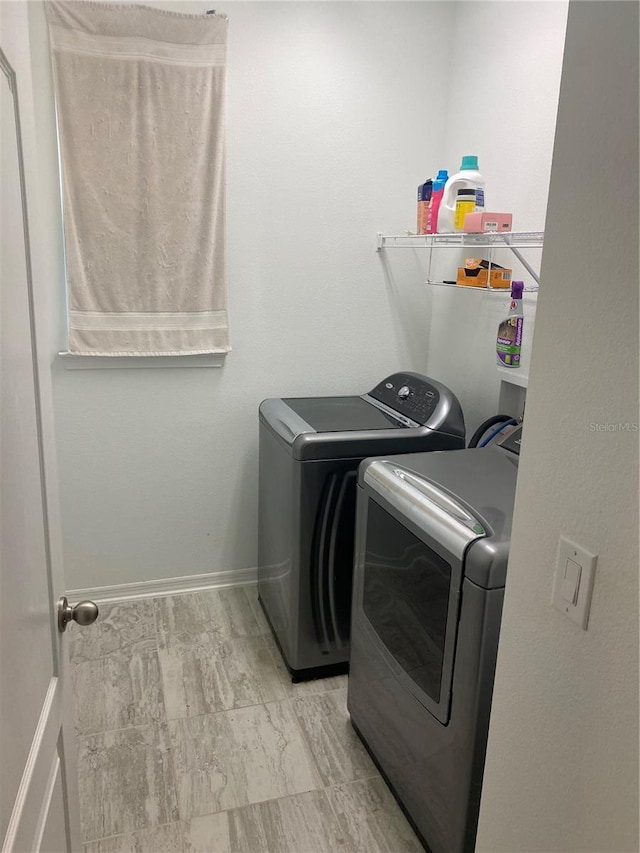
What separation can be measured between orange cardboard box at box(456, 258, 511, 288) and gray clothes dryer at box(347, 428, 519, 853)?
61 cm

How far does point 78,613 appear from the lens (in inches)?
41.4

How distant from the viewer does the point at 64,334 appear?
97.6 inches

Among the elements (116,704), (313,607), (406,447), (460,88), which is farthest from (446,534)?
(460,88)

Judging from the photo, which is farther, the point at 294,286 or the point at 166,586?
the point at 166,586

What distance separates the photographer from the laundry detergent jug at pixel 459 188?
214cm

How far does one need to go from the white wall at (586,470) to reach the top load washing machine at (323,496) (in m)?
1.20

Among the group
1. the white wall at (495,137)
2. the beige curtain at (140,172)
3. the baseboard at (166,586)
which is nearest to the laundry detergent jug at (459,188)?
the white wall at (495,137)

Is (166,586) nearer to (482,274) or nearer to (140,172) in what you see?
(140,172)

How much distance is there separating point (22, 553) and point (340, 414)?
1.69 m

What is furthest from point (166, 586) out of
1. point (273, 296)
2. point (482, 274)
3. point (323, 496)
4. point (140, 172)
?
point (482, 274)

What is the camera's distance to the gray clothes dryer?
1.38 metres

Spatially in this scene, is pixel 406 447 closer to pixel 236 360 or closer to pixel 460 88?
pixel 236 360

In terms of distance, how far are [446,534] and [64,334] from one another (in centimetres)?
173
